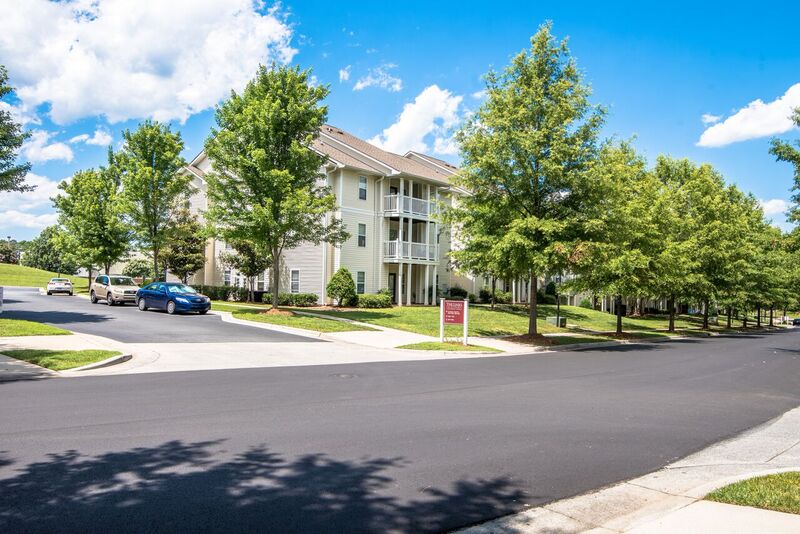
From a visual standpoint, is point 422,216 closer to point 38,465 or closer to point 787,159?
point 787,159

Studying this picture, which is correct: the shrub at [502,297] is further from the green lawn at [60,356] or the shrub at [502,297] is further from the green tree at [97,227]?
the green lawn at [60,356]

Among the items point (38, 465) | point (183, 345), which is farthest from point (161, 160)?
point (38, 465)

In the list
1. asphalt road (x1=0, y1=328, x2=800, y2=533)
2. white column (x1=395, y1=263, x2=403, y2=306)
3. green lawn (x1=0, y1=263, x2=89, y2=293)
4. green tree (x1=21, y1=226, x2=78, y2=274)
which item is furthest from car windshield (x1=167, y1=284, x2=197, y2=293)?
green tree (x1=21, y1=226, x2=78, y2=274)

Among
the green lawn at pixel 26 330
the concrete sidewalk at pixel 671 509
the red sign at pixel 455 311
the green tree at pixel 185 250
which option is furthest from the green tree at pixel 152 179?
the concrete sidewalk at pixel 671 509

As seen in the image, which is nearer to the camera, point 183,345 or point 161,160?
point 183,345

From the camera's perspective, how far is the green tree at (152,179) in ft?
112

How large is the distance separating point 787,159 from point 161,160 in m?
32.6

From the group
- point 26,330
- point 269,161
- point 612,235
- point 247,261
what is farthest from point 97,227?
point 612,235

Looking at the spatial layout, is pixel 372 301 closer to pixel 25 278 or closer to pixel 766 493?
pixel 766 493

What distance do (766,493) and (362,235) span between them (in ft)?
104

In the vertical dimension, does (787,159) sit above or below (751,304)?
above

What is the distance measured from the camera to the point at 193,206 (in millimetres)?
43906

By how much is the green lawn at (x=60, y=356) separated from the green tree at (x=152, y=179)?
74.5 ft

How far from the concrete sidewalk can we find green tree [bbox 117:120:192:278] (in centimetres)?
3399
